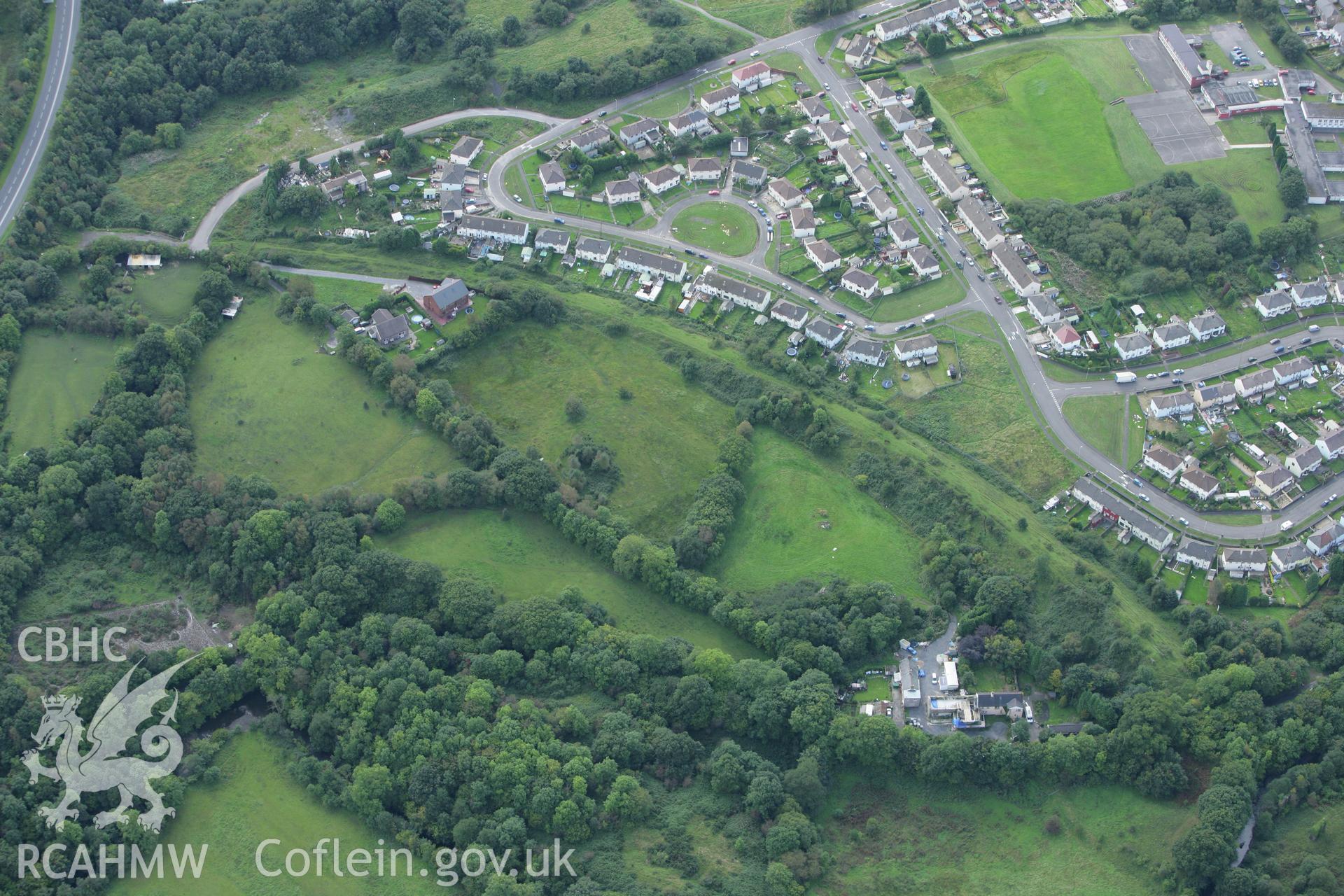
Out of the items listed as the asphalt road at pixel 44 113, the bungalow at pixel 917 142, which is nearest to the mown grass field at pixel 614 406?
the bungalow at pixel 917 142

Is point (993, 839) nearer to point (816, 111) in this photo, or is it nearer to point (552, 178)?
point (552, 178)

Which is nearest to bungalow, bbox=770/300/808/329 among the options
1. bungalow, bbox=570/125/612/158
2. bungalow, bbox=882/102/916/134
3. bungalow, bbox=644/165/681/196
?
bungalow, bbox=644/165/681/196

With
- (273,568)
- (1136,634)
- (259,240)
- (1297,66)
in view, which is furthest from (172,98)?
(1297,66)

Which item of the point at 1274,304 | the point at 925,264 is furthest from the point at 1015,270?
the point at 1274,304

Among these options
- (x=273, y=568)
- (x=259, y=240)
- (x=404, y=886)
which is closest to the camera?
(x=404, y=886)

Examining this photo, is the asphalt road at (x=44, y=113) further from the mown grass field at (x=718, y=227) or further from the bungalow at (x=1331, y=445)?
the bungalow at (x=1331, y=445)

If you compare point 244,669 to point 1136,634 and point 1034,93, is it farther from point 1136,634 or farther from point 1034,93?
point 1034,93
